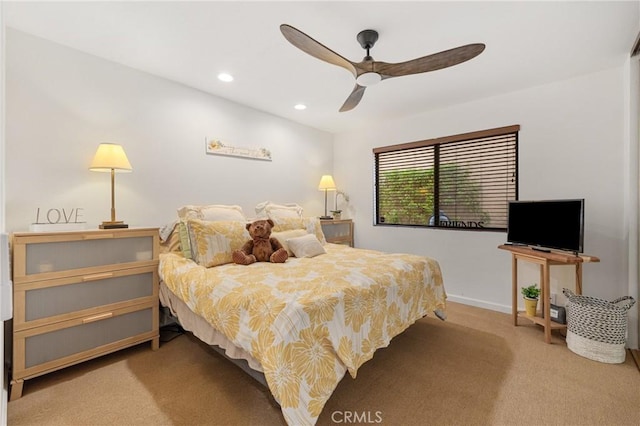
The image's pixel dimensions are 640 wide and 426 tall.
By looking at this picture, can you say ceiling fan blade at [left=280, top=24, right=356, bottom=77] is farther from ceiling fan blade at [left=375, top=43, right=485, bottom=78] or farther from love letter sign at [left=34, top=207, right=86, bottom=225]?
love letter sign at [left=34, top=207, right=86, bottom=225]

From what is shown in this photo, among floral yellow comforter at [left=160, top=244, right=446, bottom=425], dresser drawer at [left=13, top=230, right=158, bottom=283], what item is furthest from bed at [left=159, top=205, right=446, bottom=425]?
dresser drawer at [left=13, top=230, right=158, bottom=283]

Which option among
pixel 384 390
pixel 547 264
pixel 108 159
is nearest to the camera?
pixel 384 390

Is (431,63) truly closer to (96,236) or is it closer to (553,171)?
(553,171)

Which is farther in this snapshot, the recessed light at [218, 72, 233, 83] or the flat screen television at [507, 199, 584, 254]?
the recessed light at [218, 72, 233, 83]

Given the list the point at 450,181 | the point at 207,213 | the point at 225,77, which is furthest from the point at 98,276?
the point at 450,181

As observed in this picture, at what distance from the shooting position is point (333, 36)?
7.16 feet

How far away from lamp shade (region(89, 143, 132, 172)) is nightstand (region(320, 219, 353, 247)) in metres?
2.46

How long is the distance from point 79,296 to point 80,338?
0.96 feet

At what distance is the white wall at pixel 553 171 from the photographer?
266 cm

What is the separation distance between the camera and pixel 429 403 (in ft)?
5.71

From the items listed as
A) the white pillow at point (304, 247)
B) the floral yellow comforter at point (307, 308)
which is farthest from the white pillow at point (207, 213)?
the white pillow at point (304, 247)

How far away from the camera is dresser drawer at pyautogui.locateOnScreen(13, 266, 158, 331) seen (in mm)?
1829

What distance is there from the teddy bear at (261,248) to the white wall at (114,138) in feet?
3.26

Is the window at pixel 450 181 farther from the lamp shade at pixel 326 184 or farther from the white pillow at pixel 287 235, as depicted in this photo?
the white pillow at pixel 287 235
